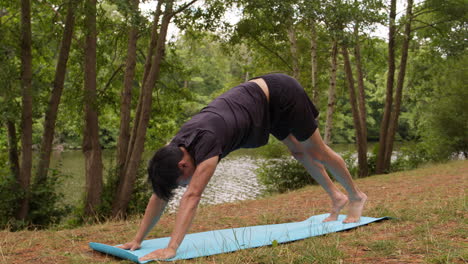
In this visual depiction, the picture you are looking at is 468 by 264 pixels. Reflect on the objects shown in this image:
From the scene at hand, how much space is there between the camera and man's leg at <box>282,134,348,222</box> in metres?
4.53

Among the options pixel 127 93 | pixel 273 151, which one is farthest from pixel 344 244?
pixel 273 151

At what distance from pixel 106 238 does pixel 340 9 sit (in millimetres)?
7123

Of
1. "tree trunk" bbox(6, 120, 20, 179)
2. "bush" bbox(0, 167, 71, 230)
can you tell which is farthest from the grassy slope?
"tree trunk" bbox(6, 120, 20, 179)

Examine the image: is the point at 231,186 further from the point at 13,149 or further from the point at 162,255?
the point at 162,255

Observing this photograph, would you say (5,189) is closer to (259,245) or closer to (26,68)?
(26,68)

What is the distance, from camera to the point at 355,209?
15.6 feet

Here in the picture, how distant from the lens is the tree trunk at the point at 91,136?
11195 millimetres

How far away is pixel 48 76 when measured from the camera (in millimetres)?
12695

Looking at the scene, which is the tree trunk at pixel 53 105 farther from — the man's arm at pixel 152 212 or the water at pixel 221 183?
the man's arm at pixel 152 212

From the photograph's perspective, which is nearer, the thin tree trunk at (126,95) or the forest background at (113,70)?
the forest background at (113,70)

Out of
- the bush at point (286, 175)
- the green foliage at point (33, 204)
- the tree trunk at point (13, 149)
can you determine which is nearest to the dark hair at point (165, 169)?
the green foliage at point (33, 204)

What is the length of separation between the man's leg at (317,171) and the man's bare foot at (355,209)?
11 centimetres

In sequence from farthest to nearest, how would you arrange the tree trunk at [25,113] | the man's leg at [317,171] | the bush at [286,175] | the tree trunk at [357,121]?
1. the tree trunk at [357,121]
2. the bush at [286,175]
3. the tree trunk at [25,113]
4. the man's leg at [317,171]

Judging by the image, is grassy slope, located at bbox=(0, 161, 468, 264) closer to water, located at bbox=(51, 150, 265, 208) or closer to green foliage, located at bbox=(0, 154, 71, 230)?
green foliage, located at bbox=(0, 154, 71, 230)
